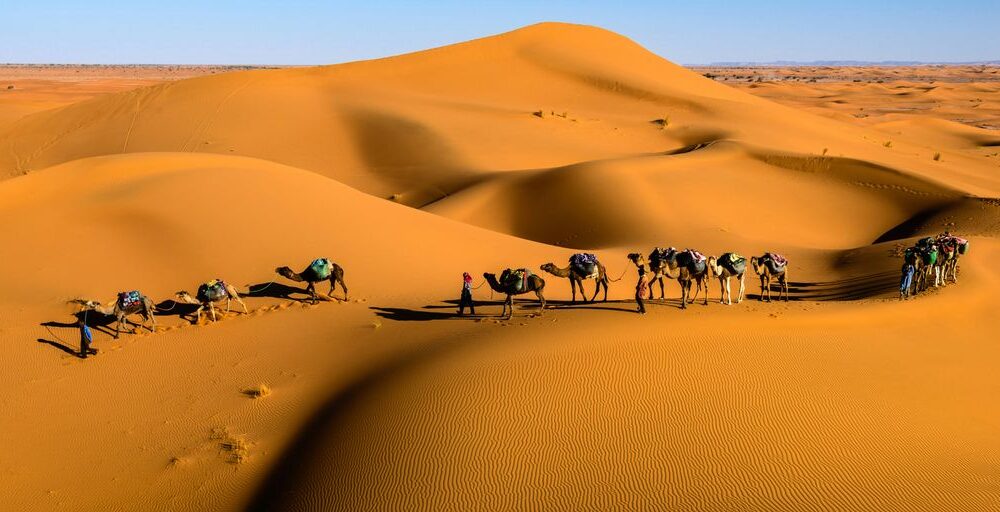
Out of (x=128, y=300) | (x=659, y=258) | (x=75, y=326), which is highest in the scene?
(x=659, y=258)

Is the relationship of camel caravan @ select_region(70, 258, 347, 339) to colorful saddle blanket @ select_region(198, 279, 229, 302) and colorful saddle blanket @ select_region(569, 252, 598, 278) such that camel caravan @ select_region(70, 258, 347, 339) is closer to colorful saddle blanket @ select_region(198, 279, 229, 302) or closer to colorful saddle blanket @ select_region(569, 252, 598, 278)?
colorful saddle blanket @ select_region(198, 279, 229, 302)

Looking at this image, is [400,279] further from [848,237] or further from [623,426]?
[848,237]

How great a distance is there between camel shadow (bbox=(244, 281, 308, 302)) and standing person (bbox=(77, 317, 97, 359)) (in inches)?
138

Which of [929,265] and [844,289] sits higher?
[929,265]

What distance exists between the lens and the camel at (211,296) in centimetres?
1456

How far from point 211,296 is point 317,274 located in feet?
6.84

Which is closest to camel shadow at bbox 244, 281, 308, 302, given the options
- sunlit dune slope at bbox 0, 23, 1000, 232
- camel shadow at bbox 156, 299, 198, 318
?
camel shadow at bbox 156, 299, 198, 318

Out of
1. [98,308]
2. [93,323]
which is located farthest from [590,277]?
[93,323]

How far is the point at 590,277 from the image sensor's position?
15.5 meters

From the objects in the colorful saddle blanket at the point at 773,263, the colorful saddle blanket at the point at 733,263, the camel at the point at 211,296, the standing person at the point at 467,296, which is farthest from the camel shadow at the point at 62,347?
the colorful saddle blanket at the point at 773,263

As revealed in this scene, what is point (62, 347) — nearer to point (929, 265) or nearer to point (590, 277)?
point (590, 277)

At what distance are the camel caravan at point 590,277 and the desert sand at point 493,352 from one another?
0.39 meters

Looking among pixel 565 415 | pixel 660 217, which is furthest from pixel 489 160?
pixel 565 415

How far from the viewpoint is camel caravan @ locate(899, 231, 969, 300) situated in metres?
16.8
